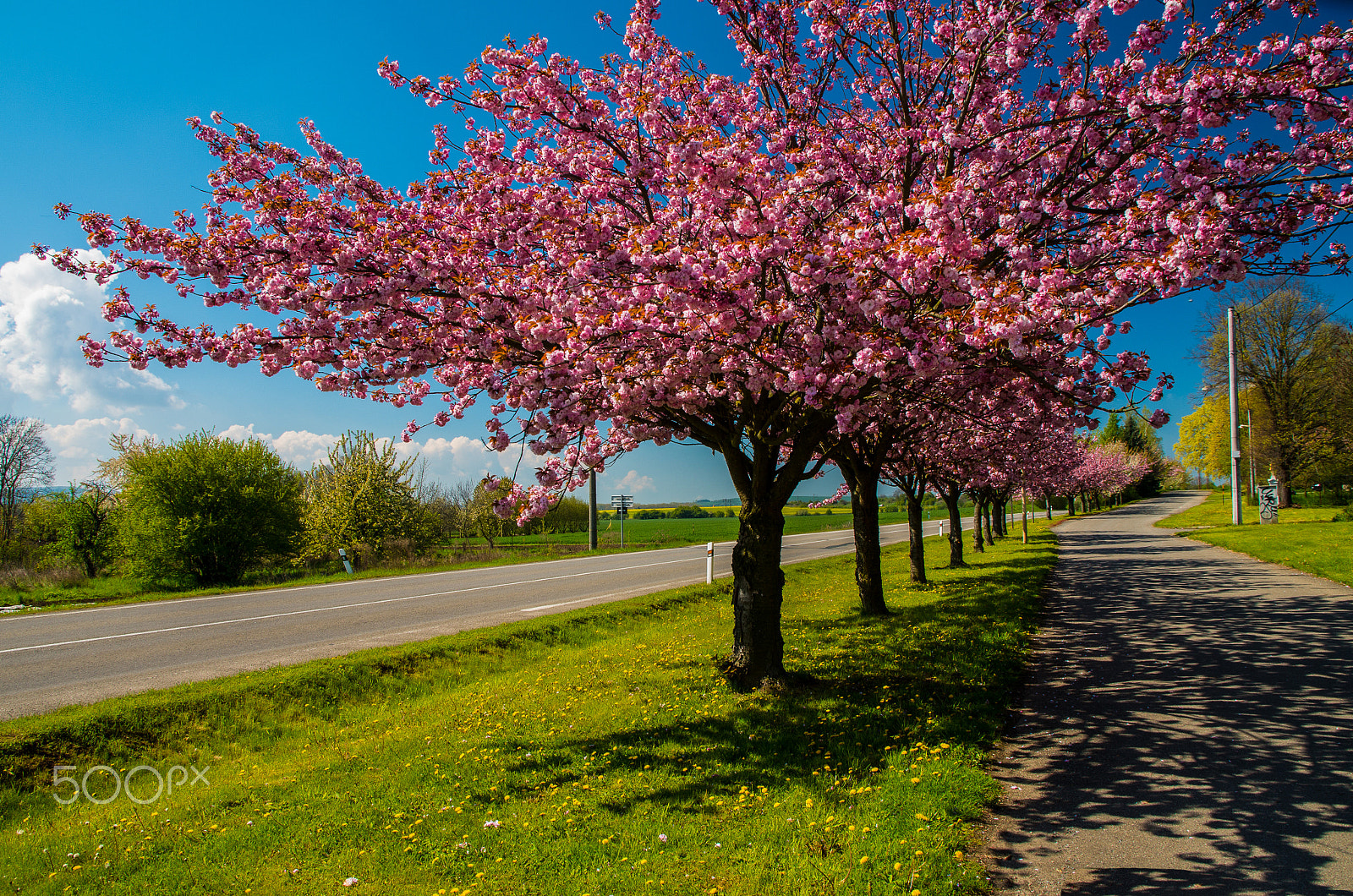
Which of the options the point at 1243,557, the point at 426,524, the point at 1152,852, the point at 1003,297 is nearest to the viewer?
the point at 1152,852

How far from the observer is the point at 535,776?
214 inches

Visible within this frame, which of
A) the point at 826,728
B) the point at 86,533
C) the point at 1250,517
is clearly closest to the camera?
the point at 826,728

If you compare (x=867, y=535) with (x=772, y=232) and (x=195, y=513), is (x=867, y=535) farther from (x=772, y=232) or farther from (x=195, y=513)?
(x=195, y=513)

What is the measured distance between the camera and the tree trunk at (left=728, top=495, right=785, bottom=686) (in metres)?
7.56

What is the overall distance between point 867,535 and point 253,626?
1182 centimetres

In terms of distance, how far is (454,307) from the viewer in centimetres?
665

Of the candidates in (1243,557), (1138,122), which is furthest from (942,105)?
(1243,557)

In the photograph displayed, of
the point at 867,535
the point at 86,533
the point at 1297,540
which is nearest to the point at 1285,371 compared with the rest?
the point at 1297,540

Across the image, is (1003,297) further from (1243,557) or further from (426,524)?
(426,524)

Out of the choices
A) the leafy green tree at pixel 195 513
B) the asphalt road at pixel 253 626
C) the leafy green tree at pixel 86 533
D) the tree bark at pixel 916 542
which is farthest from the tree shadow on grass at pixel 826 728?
the leafy green tree at pixel 86 533

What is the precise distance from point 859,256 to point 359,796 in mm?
5818

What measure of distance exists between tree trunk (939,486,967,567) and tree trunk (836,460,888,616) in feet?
27.8

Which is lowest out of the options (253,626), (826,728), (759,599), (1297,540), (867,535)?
(1297,540)

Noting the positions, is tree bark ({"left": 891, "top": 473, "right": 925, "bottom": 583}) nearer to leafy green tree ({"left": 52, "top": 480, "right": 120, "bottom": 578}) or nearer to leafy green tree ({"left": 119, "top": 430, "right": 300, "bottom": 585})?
leafy green tree ({"left": 119, "top": 430, "right": 300, "bottom": 585})
